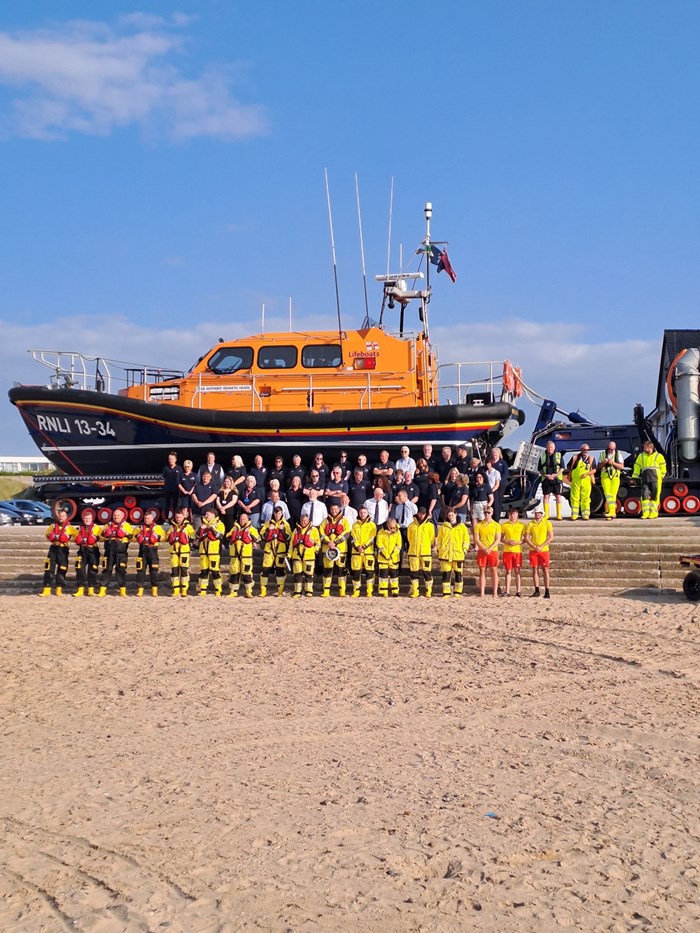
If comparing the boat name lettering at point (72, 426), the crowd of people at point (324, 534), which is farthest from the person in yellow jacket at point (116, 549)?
the boat name lettering at point (72, 426)

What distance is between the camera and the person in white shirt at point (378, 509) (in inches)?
524

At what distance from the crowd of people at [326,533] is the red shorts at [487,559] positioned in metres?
0.01

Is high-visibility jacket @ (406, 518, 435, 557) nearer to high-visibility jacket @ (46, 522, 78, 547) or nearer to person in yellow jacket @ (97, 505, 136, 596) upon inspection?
person in yellow jacket @ (97, 505, 136, 596)

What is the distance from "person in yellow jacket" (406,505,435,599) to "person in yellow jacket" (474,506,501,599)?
2.09 ft

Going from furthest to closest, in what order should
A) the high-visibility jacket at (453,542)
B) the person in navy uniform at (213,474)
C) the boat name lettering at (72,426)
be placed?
1. the boat name lettering at (72,426)
2. the person in navy uniform at (213,474)
3. the high-visibility jacket at (453,542)

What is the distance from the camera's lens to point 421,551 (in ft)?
41.6

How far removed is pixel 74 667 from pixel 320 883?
4.78 metres

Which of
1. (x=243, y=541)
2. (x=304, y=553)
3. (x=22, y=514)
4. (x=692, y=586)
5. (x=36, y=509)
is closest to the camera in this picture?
(x=692, y=586)

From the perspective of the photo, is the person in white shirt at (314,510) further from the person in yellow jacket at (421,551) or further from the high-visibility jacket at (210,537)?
the person in yellow jacket at (421,551)

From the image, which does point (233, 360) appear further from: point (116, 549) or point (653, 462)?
point (653, 462)

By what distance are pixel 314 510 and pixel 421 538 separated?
1.77 meters

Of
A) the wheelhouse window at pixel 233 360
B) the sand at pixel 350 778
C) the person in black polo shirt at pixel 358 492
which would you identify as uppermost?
the wheelhouse window at pixel 233 360

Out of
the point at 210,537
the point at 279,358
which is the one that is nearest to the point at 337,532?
the point at 210,537

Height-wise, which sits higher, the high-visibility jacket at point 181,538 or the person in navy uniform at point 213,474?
the person in navy uniform at point 213,474
